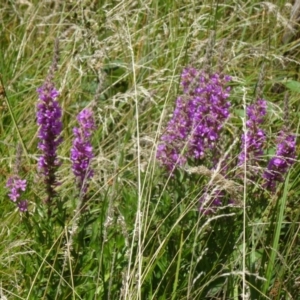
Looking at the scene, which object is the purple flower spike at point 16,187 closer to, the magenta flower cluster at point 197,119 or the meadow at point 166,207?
the meadow at point 166,207

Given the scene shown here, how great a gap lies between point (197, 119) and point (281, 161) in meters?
0.27

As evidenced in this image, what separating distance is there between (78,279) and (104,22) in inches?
62.2

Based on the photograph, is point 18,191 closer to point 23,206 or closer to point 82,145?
point 23,206

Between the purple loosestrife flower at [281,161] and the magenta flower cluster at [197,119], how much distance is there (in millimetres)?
169

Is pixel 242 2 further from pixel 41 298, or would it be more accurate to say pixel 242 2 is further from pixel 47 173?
pixel 41 298

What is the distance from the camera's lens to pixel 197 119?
2.16 meters

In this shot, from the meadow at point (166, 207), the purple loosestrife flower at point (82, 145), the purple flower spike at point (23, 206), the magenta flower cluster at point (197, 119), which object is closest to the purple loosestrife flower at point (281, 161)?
the meadow at point (166, 207)

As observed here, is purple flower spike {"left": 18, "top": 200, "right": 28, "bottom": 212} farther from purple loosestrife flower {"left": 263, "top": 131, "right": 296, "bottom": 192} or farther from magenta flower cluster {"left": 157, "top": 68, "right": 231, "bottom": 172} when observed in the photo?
purple loosestrife flower {"left": 263, "top": 131, "right": 296, "bottom": 192}

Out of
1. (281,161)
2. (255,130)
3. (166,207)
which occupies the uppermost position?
(255,130)

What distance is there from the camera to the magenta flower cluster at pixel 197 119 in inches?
84.4

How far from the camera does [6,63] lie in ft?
11.5

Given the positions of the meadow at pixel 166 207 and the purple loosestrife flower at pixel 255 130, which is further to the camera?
the purple loosestrife flower at pixel 255 130

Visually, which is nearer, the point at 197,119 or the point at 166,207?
the point at 197,119

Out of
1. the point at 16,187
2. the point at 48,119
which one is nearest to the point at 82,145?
the point at 48,119
